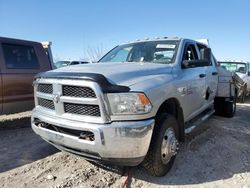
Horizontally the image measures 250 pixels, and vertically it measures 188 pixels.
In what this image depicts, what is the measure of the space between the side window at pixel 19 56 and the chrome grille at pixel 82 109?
10.0 ft

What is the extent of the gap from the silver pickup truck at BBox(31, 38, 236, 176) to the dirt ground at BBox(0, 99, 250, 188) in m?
0.35

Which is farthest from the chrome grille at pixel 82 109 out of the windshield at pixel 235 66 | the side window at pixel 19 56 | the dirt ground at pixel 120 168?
the windshield at pixel 235 66

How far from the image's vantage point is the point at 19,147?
5.18 metres

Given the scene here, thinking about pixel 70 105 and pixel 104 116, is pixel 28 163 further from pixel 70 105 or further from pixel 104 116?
pixel 104 116

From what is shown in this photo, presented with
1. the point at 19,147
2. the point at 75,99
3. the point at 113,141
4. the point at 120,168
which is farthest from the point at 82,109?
the point at 19,147

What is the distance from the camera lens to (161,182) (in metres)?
3.80

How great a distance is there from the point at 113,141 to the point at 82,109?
0.54 metres

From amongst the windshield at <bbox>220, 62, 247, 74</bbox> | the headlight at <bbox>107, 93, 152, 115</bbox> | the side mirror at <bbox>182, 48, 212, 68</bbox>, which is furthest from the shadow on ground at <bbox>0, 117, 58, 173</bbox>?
the windshield at <bbox>220, 62, 247, 74</bbox>

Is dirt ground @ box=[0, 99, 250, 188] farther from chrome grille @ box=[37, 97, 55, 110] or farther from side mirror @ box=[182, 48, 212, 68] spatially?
side mirror @ box=[182, 48, 212, 68]

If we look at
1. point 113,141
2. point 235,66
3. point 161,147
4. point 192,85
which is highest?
point 192,85

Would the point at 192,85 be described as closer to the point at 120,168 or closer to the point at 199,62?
the point at 199,62

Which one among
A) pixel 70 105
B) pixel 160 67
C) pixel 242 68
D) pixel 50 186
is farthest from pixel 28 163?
pixel 242 68

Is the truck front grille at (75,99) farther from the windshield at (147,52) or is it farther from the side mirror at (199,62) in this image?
the side mirror at (199,62)

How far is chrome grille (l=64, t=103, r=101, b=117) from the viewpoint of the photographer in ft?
10.8
